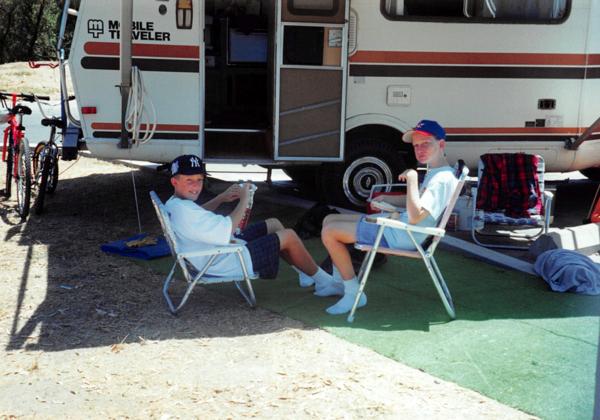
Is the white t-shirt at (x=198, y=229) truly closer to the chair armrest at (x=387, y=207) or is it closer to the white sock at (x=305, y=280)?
the white sock at (x=305, y=280)

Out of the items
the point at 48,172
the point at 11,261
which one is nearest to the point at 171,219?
the point at 11,261

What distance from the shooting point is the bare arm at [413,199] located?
4.93 meters

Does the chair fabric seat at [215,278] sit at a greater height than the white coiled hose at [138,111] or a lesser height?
lesser

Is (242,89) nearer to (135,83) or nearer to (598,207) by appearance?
(135,83)

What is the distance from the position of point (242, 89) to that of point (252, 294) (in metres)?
6.17

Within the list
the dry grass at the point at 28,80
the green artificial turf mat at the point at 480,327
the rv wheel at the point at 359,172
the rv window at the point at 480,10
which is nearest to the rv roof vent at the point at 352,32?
the rv window at the point at 480,10

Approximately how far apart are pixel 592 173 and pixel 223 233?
608 centimetres

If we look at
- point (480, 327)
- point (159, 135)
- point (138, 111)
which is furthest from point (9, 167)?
point (480, 327)

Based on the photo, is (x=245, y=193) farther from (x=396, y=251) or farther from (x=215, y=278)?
(x=396, y=251)

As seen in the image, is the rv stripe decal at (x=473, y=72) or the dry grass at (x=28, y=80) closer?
the rv stripe decal at (x=473, y=72)

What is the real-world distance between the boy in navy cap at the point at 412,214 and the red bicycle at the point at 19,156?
352 centimetres

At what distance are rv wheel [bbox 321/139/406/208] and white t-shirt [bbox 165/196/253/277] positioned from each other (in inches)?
121

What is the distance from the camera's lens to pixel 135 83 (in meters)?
7.33

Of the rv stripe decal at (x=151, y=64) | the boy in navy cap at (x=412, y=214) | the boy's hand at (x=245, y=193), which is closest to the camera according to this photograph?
the boy in navy cap at (x=412, y=214)
